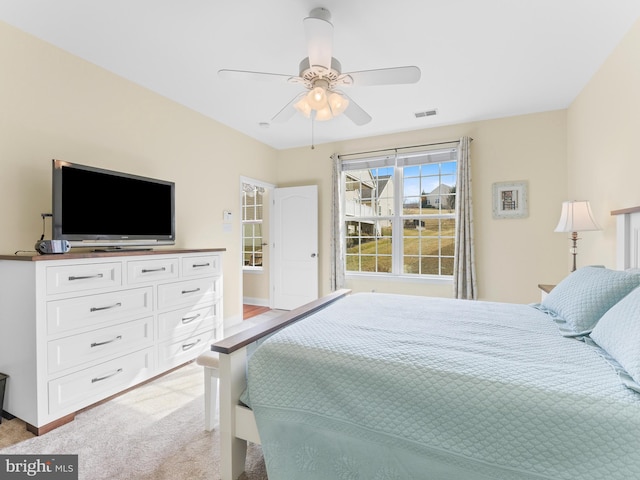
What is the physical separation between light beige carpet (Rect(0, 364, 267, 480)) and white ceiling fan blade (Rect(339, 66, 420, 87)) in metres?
2.36

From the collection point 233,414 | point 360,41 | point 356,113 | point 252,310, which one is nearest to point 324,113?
point 356,113

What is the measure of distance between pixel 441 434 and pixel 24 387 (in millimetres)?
2402

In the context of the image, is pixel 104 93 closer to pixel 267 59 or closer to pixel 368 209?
pixel 267 59

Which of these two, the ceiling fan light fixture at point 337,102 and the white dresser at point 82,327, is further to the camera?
the ceiling fan light fixture at point 337,102

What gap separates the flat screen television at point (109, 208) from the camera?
7.00ft

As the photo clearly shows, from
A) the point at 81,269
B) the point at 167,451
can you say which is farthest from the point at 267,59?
the point at 167,451

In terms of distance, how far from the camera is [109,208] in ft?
7.98

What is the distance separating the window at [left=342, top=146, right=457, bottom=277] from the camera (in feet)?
13.9

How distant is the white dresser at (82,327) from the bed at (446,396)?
1.27 m

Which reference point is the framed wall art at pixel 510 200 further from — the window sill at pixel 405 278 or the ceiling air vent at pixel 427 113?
the ceiling air vent at pixel 427 113

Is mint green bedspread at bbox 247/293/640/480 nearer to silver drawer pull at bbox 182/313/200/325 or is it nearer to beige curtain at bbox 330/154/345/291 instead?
silver drawer pull at bbox 182/313/200/325

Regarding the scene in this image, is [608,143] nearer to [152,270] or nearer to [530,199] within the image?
[530,199]

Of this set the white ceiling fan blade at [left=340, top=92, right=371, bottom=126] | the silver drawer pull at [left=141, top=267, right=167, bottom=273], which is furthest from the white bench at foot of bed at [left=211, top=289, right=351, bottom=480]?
the white ceiling fan blade at [left=340, top=92, right=371, bottom=126]

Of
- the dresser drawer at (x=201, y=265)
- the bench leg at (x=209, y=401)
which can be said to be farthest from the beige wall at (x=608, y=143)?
the dresser drawer at (x=201, y=265)
